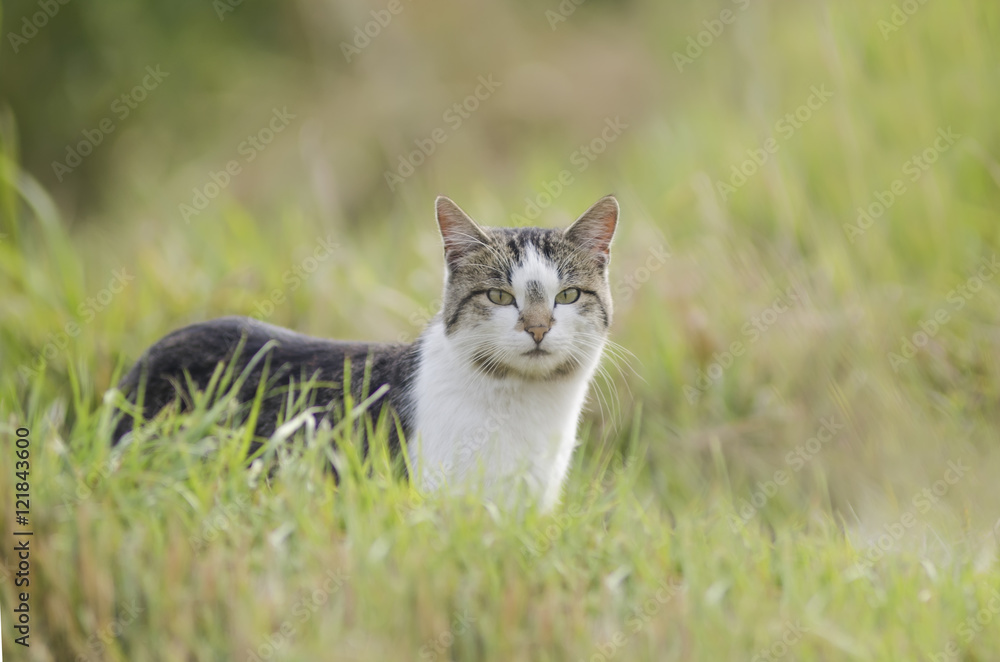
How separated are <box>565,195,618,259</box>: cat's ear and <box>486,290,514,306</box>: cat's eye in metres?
0.35

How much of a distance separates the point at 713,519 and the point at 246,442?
1.51m

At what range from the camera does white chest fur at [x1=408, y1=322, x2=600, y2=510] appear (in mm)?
3066

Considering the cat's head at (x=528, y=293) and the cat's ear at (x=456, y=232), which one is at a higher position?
the cat's ear at (x=456, y=232)

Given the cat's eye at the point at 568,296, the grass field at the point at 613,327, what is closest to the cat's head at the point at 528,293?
the cat's eye at the point at 568,296

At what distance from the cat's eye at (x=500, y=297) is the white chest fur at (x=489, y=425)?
0.69ft

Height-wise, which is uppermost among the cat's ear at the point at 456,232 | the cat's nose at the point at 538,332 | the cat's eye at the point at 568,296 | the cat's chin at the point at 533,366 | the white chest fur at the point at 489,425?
the cat's ear at the point at 456,232

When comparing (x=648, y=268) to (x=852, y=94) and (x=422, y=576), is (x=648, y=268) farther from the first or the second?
(x=422, y=576)

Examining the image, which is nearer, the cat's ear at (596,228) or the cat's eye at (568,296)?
the cat's eye at (568,296)

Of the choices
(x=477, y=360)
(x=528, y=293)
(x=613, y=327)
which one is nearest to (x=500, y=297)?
(x=528, y=293)

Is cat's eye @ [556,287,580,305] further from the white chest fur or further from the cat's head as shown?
the white chest fur

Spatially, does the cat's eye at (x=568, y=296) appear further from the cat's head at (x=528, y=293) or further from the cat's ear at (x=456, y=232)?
the cat's ear at (x=456, y=232)

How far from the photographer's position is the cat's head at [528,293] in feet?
10.4

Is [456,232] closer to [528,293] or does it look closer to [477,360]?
[528,293]

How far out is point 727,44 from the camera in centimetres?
723
